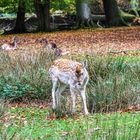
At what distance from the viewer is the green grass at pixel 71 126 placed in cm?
625

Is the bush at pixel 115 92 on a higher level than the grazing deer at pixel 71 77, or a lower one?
lower

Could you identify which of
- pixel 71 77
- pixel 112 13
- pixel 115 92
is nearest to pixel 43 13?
pixel 112 13

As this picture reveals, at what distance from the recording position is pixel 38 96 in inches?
541

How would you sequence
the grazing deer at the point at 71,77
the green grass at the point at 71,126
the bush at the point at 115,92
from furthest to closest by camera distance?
the bush at the point at 115,92
the grazing deer at the point at 71,77
the green grass at the point at 71,126

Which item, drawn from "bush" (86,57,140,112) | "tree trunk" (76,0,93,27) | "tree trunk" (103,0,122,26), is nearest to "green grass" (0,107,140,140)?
"bush" (86,57,140,112)

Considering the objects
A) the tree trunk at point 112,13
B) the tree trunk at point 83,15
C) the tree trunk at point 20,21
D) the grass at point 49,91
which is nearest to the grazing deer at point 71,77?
the grass at point 49,91

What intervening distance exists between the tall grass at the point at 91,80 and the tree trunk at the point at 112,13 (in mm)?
25986

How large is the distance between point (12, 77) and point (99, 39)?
1752 cm

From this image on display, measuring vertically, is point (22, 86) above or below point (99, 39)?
above

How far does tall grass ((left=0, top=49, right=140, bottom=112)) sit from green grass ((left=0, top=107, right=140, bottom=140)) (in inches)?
30.7

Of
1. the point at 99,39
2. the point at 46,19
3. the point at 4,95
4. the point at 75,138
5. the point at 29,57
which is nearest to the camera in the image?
the point at 75,138

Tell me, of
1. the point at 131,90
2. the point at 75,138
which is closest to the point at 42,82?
the point at 131,90

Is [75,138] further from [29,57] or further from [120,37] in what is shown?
[120,37]

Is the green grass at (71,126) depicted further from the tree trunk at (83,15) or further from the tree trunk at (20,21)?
the tree trunk at (83,15)
